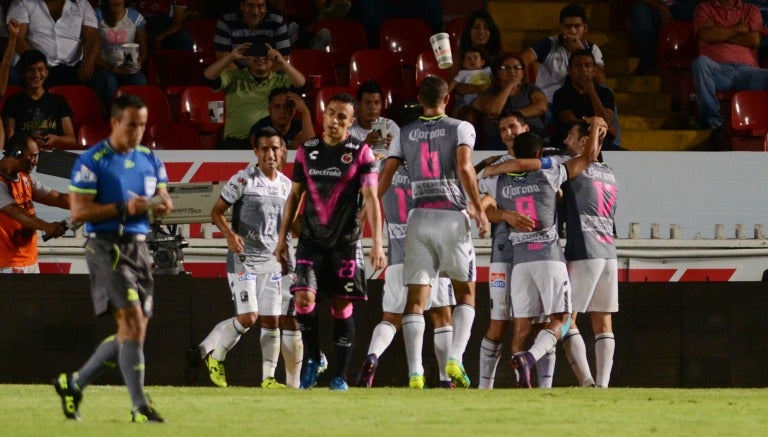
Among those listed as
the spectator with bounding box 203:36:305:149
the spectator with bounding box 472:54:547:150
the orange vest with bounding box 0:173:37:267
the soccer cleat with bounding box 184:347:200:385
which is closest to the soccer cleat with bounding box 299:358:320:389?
the soccer cleat with bounding box 184:347:200:385

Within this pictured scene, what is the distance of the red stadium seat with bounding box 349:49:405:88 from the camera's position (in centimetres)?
1725

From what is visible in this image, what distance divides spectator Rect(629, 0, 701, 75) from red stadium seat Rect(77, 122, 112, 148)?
22.8 feet

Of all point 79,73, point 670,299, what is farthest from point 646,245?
point 79,73

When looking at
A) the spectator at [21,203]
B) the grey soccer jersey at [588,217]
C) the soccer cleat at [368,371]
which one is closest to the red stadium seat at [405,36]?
the spectator at [21,203]

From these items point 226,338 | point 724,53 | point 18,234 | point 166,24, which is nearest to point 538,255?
point 226,338

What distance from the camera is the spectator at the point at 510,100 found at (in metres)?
15.5

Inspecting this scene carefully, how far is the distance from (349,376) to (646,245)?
128 inches

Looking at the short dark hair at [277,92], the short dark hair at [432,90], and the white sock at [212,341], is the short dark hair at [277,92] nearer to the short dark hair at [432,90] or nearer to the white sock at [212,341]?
the white sock at [212,341]

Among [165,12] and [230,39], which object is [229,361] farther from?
[165,12]

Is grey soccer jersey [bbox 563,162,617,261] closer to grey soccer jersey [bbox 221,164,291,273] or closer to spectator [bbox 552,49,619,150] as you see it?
grey soccer jersey [bbox 221,164,291,273]

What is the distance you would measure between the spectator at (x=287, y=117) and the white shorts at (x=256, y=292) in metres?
2.27

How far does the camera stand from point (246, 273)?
1276cm

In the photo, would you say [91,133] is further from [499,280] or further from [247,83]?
[499,280]

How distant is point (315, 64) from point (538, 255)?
6.05 meters
